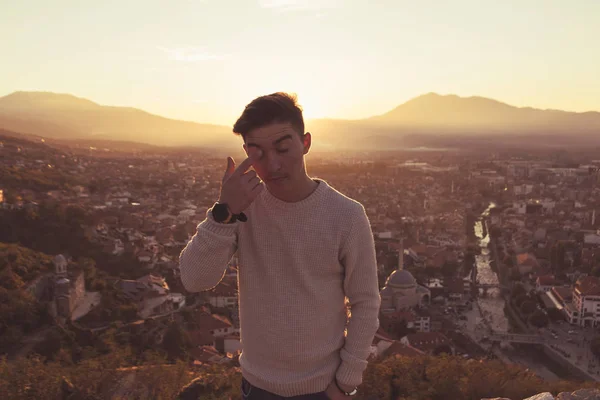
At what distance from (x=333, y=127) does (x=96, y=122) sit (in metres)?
29.9

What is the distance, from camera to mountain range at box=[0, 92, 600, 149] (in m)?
57.9

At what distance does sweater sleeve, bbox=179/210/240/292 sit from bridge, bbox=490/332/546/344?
9818mm

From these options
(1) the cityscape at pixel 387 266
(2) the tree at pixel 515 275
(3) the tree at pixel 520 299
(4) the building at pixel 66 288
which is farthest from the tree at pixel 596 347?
(4) the building at pixel 66 288

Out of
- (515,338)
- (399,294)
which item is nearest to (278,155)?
(515,338)

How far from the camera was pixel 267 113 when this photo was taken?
0.97 meters

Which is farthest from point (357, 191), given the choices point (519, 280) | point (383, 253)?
point (519, 280)

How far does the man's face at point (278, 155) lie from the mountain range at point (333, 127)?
4992 centimetres

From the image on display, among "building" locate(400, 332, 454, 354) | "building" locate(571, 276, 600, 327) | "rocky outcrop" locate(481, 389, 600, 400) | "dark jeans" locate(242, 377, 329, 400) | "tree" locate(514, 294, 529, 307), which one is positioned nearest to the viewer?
"dark jeans" locate(242, 377, 329, 400)

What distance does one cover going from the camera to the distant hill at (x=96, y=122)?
53.8 m

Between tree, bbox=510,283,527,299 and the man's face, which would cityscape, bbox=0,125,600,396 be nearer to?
tree, bbox=510,283,527,299

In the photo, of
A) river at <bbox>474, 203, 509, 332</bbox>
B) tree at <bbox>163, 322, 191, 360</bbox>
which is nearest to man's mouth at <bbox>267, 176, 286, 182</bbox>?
tree at <bbox>163, 322, 191, 360</bbox>

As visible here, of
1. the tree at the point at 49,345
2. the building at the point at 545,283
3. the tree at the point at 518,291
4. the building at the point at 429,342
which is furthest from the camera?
the building at the point at 545,283

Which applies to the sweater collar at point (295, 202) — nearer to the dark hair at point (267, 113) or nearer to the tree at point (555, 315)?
the dark hair at point (267, 113)

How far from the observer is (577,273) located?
47.5 feet
